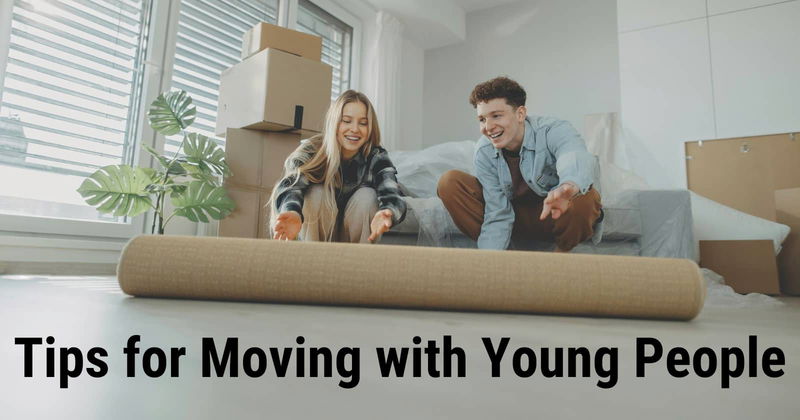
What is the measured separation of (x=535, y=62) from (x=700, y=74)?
4.20ft

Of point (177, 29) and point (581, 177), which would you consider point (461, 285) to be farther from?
point (177, 29)

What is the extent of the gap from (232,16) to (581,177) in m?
2.47

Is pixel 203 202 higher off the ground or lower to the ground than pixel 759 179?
lower

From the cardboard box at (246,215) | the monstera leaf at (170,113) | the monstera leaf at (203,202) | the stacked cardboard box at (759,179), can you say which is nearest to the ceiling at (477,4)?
the stacked cardboard box at (759,179)

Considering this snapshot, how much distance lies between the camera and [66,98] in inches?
85.0

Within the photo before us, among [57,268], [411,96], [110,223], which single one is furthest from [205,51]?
[411,96]

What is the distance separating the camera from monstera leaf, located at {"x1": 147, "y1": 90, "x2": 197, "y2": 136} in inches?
85.8

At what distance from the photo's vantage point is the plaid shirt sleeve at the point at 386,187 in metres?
1.37

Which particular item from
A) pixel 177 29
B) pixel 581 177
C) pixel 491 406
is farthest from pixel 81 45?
pixel 491 406

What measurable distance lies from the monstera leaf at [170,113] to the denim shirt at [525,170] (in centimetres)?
141

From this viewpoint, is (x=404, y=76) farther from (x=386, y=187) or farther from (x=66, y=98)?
(x=386, y=187)

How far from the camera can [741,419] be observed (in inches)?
10.9

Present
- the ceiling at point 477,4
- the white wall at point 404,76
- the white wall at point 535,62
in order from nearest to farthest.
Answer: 1. the white wall at point 535,62
2. the white wall at point 404,76
3. the ceiling at point 477,4

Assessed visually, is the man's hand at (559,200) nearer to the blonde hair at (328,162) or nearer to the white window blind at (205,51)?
the blonde hair at (328,162)
